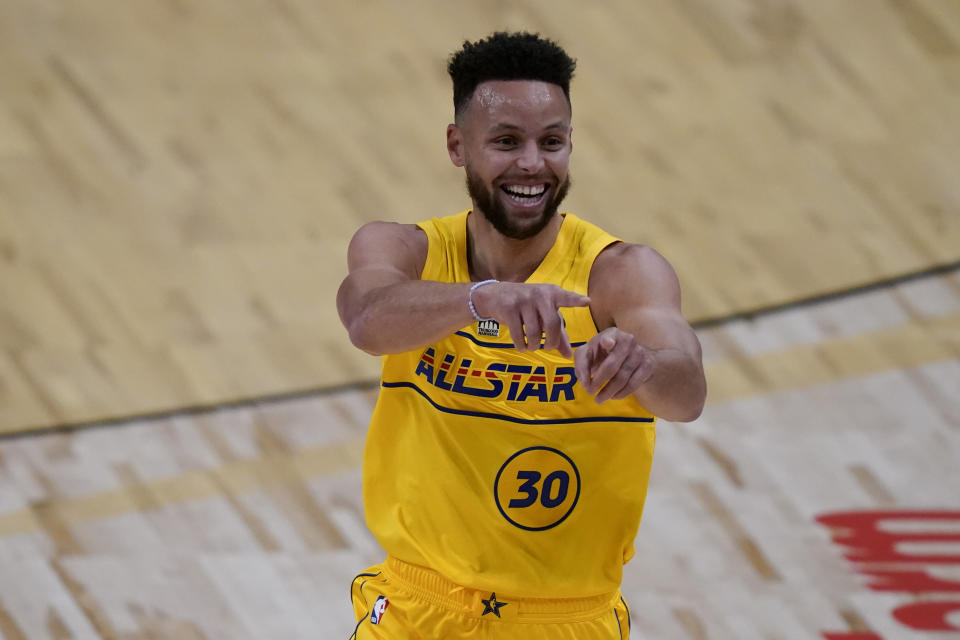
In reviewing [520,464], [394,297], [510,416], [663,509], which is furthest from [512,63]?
[663,509]

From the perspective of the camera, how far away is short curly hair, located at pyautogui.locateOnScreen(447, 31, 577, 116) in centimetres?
293

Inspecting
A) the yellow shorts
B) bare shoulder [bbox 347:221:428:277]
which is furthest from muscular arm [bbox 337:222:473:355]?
the yellow shorts

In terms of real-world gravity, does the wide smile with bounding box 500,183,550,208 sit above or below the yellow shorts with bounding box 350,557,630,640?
above

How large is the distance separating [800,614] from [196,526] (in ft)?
7.36

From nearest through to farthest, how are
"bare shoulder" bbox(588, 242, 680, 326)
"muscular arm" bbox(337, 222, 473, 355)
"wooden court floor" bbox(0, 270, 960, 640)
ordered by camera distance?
"muscular arm" bbox(337, 222, 473, 355)
"bare shoulder" bbox(588, 242, 680, 326)
"wooden court floor" bbox(0, 270, 960, 640)

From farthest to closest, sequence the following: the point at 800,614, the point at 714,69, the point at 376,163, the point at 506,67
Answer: the point at 714,69 → the point at 376,163 → the point at 800,614 → the point at 506,67

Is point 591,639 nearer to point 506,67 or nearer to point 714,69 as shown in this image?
point 506,67

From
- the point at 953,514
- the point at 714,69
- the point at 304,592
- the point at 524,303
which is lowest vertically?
the point at 524,303

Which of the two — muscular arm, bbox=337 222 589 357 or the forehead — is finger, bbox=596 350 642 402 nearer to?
muscular arm, bbox=337 222 589 357

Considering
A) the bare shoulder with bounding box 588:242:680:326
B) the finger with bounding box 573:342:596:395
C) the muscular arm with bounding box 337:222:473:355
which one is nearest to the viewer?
the finger with bounding box 573:342:596:395

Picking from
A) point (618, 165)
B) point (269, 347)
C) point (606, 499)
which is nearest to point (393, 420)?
point (606, 499)

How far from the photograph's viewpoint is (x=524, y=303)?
235 centimetres

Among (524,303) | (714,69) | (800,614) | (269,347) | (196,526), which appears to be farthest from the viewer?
(714,69)

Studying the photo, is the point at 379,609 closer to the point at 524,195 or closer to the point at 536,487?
the point at 536,487
